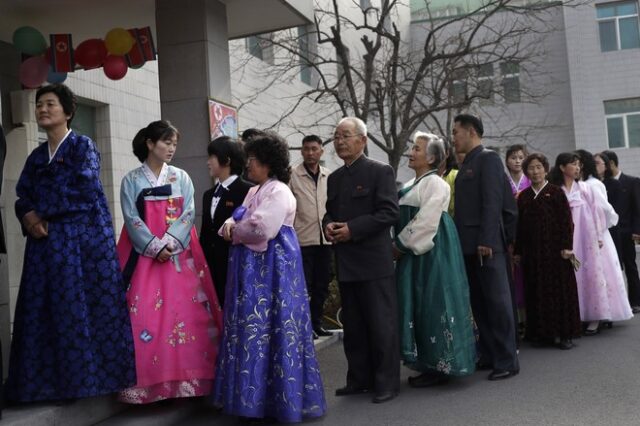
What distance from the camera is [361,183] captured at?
16.2ft

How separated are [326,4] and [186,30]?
8353 millimetres

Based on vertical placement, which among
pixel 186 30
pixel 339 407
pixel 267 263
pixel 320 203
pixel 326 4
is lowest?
pixel 339 407

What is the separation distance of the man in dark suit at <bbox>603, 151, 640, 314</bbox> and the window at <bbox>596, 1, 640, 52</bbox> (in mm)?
14195

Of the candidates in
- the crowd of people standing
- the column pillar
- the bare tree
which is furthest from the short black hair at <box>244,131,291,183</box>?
the bare tree

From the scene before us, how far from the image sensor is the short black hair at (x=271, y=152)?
4520 mm

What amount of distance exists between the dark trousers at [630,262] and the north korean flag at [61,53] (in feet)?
21.6

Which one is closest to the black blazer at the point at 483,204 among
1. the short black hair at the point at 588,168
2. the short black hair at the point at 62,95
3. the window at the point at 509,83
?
the short black hair at the point at 588,168

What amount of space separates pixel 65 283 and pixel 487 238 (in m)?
2.96

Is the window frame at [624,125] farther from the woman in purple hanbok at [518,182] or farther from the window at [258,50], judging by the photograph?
the woman in purple hanbok at [518,182]

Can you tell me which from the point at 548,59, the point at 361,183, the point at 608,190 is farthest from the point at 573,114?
the point at 361,183

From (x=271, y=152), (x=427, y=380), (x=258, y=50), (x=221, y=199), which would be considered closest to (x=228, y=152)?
(x=221, y=199)

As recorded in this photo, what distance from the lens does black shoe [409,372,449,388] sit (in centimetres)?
523

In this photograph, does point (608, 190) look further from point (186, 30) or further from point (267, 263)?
point (267, 263)

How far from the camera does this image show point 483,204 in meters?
5.37
